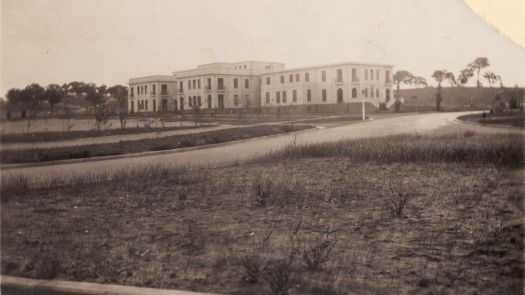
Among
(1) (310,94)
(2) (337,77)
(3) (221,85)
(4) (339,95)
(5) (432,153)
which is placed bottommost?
(5) (432,153)

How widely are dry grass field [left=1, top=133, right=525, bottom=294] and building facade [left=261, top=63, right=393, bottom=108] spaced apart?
127 ft

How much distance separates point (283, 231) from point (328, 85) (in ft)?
144

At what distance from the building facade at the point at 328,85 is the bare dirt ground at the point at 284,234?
129ft

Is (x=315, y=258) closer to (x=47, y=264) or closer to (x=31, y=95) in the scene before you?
(x=47, y=264)

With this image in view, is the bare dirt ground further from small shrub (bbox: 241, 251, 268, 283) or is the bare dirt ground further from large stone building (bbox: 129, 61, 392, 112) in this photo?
large stone building (bbox: 129, 61, 392, 112)

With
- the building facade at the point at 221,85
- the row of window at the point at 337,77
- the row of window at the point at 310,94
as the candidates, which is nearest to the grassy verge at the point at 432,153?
the building facade at the point at 221,85

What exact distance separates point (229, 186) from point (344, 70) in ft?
134

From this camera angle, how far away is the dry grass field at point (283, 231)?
370 cm

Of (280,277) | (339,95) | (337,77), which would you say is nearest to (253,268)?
(280,277)

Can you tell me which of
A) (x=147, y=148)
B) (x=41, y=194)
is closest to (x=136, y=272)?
(x=41, y=194)

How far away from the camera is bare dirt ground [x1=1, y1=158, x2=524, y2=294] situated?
3691mm

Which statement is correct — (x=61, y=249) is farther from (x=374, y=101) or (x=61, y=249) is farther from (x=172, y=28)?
(x=374, y=101)

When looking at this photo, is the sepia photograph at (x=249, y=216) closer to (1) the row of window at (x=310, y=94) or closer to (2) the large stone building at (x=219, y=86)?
(2) the large stone building at (x=219, y=86)

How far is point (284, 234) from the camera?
4770 millimetres
